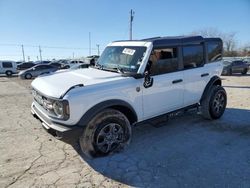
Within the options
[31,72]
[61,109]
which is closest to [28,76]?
[31,72]

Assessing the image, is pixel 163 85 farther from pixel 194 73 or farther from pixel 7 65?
pixel 7 65

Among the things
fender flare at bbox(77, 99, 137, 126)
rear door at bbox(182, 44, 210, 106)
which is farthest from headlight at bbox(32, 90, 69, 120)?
rear door at bbox(182, 44, 210, 106)

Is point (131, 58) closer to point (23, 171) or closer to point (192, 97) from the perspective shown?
point (192, 97)

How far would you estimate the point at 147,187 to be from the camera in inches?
120

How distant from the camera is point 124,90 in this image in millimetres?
3877

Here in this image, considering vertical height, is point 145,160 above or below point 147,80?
below

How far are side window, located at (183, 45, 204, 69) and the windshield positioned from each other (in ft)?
3.67

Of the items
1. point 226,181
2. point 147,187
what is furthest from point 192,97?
point 147,187

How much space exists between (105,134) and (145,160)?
79 centimetres

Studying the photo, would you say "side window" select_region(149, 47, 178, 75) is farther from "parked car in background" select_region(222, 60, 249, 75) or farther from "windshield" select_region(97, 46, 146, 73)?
"parked car in background" select_region(222, 60, 249, 75)

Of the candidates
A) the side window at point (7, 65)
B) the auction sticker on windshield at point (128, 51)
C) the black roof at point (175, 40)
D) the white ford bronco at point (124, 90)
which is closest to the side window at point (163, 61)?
the white ford bronco at point (124, 90)

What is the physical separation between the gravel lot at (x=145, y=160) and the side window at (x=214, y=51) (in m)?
1.65

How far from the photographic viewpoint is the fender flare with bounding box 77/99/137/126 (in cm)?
350

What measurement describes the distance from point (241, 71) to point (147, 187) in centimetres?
2265
